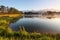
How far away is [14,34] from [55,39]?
72.9 inches

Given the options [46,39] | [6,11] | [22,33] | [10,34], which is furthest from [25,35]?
[6,11]

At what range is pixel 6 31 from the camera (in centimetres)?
714

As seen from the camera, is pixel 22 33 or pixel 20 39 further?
pixel 22 33

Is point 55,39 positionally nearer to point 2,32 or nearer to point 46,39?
point 46,39

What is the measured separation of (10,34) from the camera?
698 centimetres

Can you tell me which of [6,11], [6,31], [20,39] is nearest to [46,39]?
[20,39]

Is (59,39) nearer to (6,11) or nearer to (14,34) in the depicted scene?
(14,34)

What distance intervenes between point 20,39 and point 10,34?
3.44 ft

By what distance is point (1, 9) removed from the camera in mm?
21625

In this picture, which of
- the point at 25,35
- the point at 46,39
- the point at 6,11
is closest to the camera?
the point at 46,39

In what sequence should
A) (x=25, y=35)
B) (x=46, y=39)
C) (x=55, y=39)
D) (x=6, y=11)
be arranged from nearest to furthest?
1. (x=46, y=39)
2. (x=55, y=39)
3. (x=25, y=35)
4. (x=6, y=11)

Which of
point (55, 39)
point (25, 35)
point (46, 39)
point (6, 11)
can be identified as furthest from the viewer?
point (6, 11)

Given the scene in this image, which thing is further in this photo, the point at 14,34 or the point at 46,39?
the point at 14,34

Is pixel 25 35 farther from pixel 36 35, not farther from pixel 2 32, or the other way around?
pixel 2 32
